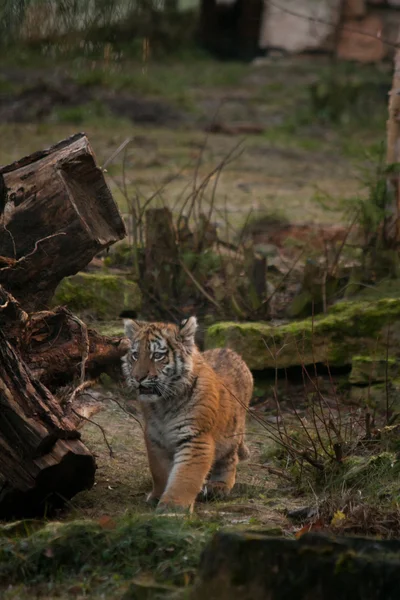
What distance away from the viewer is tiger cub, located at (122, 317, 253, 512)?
680cm

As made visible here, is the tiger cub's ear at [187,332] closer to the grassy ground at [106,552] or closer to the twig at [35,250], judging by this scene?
the twig at [35,250]

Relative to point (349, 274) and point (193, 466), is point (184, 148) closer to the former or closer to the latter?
point (349, 274)

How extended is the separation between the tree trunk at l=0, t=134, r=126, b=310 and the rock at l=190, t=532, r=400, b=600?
255 centimetres

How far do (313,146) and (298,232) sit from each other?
21.3 ft

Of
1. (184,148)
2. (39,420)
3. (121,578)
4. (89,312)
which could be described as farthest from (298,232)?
(121,578)

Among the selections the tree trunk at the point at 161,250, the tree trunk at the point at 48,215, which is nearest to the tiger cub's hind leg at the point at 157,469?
the tree trunk at the point at 48,215

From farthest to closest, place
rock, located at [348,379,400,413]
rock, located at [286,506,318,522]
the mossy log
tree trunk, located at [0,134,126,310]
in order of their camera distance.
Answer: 1. rock, located at [348,379,400,413]
2. the mossy log
3. tree trunk, located at [0,134,126,310]
4. rock, located at [286,506,318,522]

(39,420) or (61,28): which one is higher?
(61,28)

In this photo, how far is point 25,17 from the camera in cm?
686

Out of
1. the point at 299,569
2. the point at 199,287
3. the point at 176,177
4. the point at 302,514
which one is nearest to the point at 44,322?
the point at 302,514

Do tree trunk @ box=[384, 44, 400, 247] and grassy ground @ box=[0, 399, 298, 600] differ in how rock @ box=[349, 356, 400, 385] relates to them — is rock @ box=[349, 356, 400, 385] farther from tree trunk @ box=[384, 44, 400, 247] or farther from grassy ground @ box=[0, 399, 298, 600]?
grassy ground @ box=[0, 399, 298, 600]

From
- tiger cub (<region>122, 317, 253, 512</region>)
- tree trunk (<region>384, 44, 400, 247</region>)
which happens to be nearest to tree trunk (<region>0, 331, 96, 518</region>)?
tiger cub (<region>122, 317, 253, 512</region>)

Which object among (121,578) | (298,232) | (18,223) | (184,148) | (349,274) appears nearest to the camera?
(121,578)

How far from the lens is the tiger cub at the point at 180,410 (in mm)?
6797
